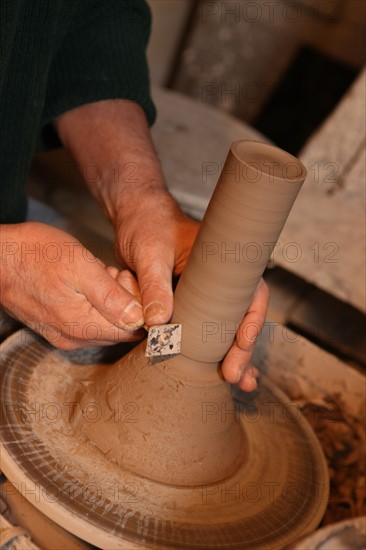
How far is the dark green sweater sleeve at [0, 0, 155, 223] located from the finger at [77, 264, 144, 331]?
487mm

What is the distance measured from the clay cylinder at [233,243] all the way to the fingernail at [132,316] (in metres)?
0.07

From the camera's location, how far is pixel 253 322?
118 cm

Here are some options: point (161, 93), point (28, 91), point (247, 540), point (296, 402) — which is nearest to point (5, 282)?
point (28, 91)

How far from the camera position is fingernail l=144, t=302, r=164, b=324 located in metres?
1.06

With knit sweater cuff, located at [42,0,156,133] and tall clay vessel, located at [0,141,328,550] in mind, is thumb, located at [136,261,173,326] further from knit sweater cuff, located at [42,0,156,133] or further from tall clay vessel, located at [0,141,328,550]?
knit sweater cuff, located at [42,0,156,133]

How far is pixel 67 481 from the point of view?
1026 mm

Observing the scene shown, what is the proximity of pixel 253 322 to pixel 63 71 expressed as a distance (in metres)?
0.82

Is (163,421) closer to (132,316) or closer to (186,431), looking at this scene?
(186,431)

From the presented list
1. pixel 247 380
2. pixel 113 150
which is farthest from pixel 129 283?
pixel 113 150

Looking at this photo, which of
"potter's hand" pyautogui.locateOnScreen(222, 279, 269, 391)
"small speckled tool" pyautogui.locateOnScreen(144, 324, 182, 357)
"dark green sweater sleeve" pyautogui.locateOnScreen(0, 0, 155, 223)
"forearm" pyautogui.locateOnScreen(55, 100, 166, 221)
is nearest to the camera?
"small speckled tool" pyautogui.locateOnScreen(144, 324, 182, 357)

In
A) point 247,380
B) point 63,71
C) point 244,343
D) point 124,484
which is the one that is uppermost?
point 63,71

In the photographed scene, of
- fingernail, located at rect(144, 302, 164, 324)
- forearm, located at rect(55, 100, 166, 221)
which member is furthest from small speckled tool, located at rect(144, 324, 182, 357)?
forearm, located at rect(55, 100, 166, 221)

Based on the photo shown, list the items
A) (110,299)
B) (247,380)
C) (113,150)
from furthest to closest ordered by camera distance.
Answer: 1. (113,150)
2. (247,380)
3. (110,299)

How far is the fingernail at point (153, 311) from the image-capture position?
1060mm
